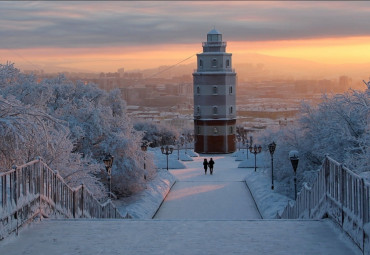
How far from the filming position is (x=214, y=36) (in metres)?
53.0

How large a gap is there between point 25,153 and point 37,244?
7868mm

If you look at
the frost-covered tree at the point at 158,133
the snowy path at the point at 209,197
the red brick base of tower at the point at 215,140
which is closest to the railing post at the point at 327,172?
the snowy path at the point at 209,197

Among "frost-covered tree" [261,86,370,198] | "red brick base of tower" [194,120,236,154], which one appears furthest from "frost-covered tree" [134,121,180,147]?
"frost-covered tree" [261,86,370,198]

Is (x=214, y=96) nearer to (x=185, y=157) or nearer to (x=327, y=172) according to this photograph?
(x=185, y=157)

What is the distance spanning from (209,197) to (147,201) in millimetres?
3581

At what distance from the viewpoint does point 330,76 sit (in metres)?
148

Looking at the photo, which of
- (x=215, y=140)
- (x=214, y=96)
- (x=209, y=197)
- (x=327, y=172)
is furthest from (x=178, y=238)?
(x=215, y=140)

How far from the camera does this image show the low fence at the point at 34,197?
7.99 metres

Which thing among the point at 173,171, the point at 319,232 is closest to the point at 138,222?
the point at 319,232

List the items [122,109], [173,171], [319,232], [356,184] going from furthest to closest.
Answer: [122,109], [173,171], [319,232], [356,184]

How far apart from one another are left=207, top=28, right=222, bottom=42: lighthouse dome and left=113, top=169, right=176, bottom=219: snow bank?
24.3 metres

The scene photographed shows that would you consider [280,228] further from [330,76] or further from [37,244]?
[330,76]

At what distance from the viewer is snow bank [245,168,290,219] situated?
2125cm

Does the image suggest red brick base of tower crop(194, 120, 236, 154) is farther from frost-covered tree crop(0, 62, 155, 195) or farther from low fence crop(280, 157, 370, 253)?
low fence crop(280, 157, 370, 253)
